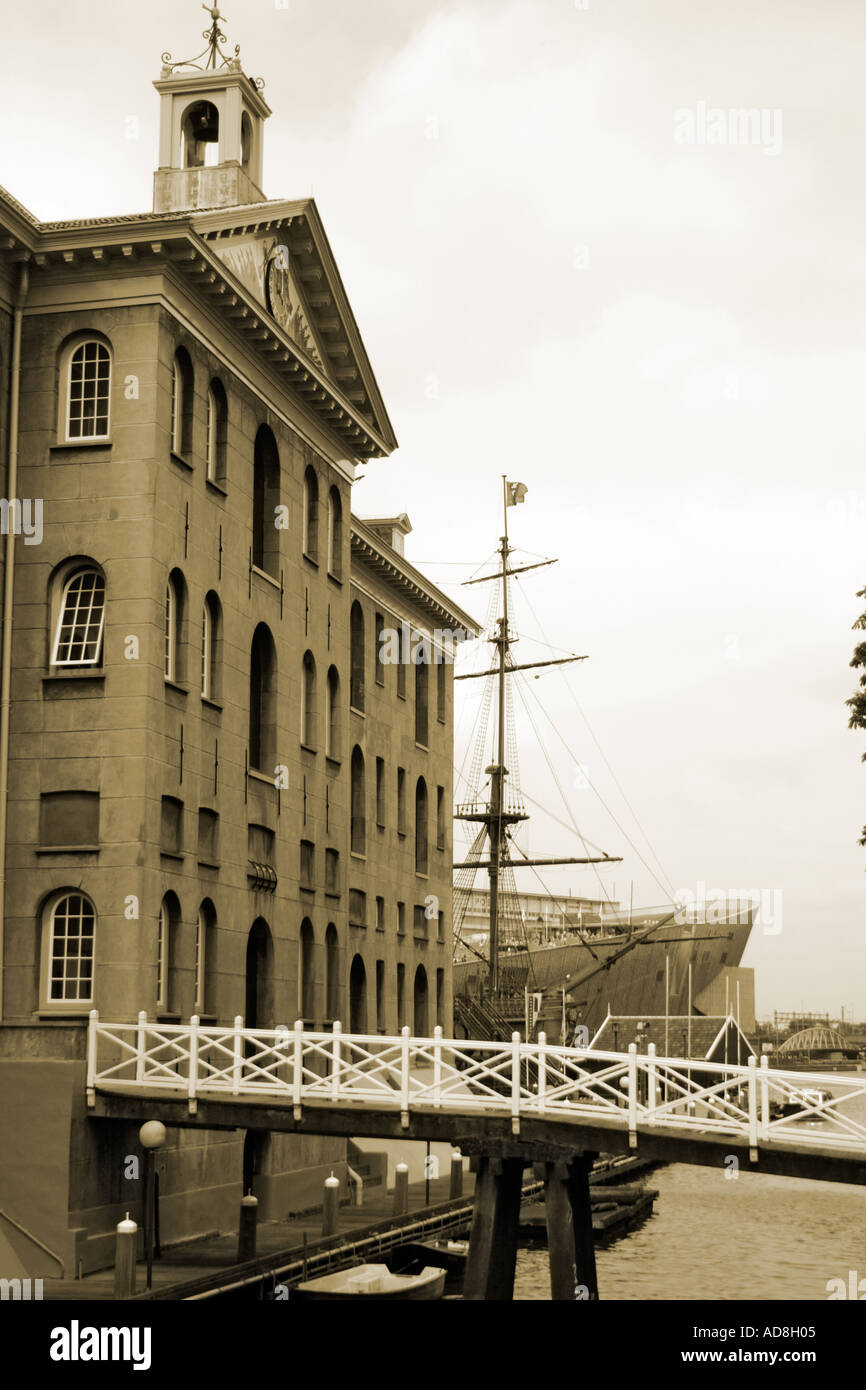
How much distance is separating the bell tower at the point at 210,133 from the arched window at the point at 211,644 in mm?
9671

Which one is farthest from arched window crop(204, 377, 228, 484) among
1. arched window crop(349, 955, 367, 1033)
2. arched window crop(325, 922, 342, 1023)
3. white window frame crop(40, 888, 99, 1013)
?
arched window crop(349, 955, 367, 1033)

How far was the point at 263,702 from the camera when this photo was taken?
36.5 metres

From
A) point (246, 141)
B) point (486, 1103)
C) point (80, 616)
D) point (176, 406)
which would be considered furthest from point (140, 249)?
point (486, 1103)

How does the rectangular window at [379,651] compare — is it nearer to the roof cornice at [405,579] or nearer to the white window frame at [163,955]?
the roof cornice at [405,579]

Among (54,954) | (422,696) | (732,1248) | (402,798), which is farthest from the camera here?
(422,696)

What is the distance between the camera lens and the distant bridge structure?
2342 cm

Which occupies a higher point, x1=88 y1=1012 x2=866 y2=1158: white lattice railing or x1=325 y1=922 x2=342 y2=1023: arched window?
x1=325 y1=922 x2=342 y2=1023: arched window

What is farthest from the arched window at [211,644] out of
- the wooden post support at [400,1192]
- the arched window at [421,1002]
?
the arched window at [421,1002]

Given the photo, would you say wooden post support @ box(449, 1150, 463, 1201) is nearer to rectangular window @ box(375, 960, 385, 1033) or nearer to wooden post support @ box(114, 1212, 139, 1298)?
rectangular window @ box(375, 960, 385, 1033)

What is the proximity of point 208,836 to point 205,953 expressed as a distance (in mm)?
2183

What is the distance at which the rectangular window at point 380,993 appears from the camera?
4953cm

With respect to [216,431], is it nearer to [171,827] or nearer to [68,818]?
[171,827]

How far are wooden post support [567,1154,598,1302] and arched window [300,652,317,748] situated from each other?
49.4 feet
